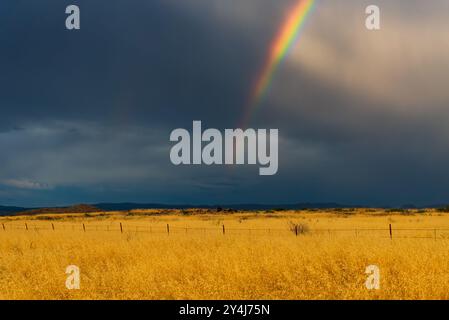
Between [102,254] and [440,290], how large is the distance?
9341mm

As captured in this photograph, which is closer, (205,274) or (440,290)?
(440,290)

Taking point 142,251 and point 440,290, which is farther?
point 142,251

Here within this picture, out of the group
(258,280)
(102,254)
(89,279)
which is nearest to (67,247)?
(102,254)

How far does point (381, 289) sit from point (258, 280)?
2.57 meters

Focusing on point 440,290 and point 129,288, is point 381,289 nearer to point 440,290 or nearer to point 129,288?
point 440,290

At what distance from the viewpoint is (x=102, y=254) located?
13328mm

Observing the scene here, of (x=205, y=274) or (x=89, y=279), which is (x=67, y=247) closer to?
(x=89, y=279)
